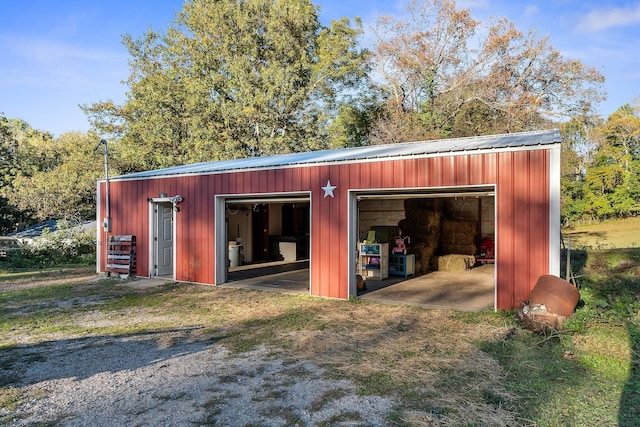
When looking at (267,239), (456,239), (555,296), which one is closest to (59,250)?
(267,239)

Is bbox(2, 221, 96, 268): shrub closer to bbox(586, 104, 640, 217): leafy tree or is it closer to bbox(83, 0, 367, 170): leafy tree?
bbox(83, 0, 367, 170): leafy tree

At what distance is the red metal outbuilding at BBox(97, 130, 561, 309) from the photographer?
6.64 metres

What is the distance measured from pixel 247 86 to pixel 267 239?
28.1 feet

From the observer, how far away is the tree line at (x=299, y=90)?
2014 cm

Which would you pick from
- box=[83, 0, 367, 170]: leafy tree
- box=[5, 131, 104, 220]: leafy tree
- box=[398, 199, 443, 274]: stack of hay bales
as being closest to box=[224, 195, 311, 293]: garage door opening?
box=[398, 199, 443, 274]: stack of hay bales

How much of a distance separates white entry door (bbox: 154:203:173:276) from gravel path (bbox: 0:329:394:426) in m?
6.11

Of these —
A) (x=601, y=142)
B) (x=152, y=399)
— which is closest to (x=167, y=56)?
(x=152, y=399)

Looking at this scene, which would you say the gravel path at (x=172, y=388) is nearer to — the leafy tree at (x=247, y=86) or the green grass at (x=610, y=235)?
the green grass at (x=610, y=235)

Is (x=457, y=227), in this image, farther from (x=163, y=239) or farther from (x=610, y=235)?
(x=610, y=235)

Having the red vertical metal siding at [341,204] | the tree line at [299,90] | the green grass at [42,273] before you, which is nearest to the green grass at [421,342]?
the red vertical metal siding at [341,204]

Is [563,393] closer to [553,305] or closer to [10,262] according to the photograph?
[553,305]

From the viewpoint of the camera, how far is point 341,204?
333 inches

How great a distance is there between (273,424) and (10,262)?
15.2 m

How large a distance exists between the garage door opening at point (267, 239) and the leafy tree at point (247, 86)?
5.17 metres
